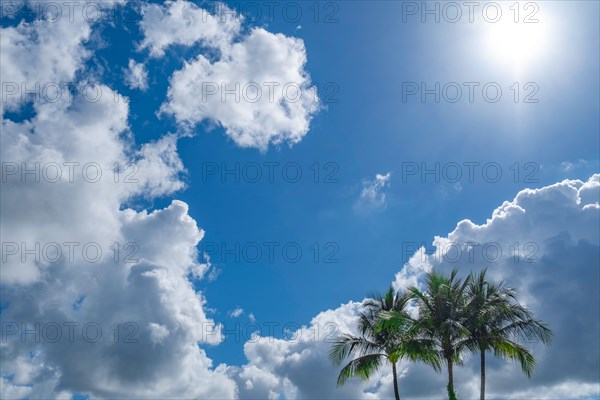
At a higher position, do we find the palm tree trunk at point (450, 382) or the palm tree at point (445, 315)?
the palm tree at point (445, 315)

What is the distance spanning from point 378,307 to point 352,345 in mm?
3474

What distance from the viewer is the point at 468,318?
3055 cm

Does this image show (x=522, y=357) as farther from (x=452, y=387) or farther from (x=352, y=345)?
(x=352, y=345)

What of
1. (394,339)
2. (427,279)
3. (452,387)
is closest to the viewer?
(452,387)

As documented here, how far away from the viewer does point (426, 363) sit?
1230 inches

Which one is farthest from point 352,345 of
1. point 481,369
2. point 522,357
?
point 522,357

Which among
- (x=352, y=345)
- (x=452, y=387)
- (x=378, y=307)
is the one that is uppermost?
(x=378, y=307)

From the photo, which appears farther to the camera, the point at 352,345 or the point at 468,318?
the point at 352,345

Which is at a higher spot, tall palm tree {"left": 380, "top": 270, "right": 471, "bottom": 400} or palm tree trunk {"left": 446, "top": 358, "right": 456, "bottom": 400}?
tall palm tree {"left": 380, "top": 270, "right": 471, "bottom": 400}

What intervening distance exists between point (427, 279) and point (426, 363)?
206 inches

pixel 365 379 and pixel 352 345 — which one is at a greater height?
pixel 352 345

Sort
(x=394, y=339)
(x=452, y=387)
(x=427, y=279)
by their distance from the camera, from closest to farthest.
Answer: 1. (x=452, y=387)
2. (x=427, y=279)
3. (x=394, y=339)

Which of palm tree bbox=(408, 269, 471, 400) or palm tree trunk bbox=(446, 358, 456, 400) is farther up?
palm tree bbox=(408, 269, 471, 400)

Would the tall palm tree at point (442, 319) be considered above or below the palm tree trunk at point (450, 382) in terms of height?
above
